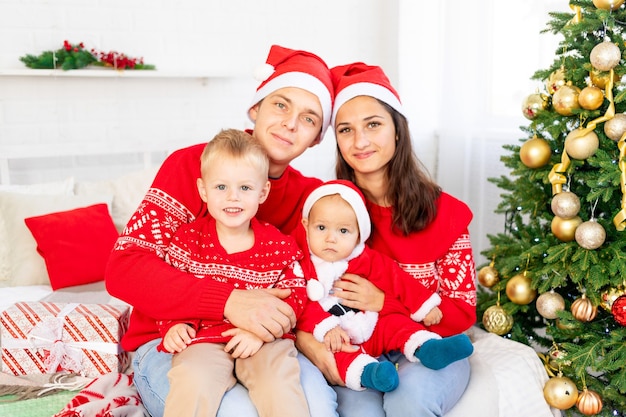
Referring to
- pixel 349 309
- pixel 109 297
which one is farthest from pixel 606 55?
pixel 109 297

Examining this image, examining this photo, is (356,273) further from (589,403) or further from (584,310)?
(589,403)

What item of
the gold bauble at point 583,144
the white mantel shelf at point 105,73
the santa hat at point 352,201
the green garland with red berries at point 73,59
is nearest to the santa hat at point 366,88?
the santa hat at point 352,201

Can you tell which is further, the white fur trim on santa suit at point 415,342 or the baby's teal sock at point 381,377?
the white fur trim on santa suit at point 415,342

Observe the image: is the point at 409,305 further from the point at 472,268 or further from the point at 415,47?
the point at 415,47

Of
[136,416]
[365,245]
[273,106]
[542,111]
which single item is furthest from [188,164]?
[542,111]

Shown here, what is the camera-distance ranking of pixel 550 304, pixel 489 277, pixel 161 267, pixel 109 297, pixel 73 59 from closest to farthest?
pixel 161 267, pixel 550 304, pixel 489 277, pixel 109 297, pixel 73 59

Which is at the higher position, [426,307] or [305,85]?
[305,85]

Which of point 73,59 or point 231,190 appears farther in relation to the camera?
point 73,59

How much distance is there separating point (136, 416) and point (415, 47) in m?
2.57

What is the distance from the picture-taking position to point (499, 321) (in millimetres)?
2104

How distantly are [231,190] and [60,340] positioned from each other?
0.68 m

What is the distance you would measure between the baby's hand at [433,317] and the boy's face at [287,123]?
0.61 metres

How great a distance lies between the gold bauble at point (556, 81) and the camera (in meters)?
1.97

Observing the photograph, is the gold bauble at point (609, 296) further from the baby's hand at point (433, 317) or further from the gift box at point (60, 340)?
the gift box at point (60, 340)
